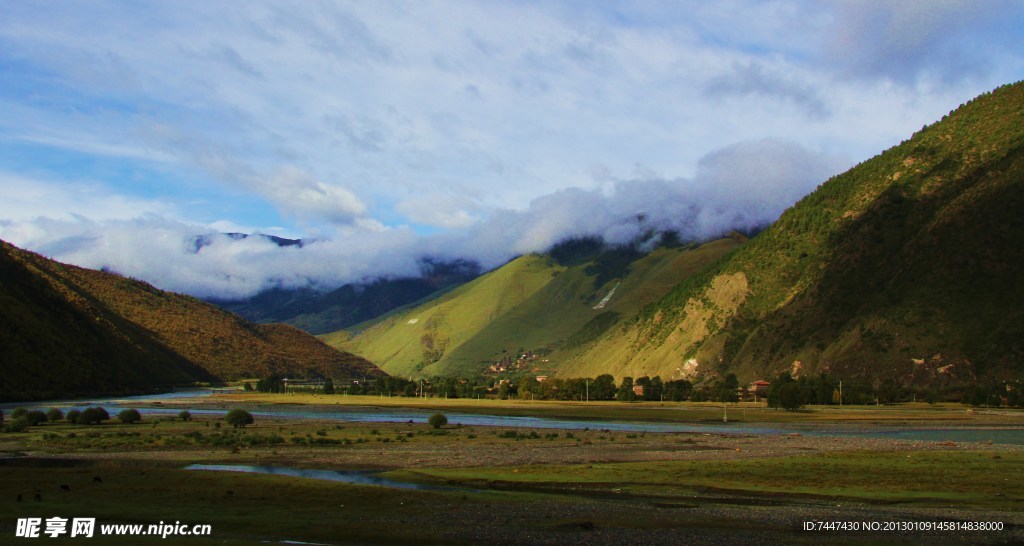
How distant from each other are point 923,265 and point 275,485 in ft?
572

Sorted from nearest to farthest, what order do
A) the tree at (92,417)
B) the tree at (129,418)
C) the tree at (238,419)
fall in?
the tree at (238,419) < the tree at (92,417) < the tree at (129,418)

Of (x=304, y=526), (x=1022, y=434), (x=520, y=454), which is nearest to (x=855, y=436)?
(x=1022, y=434)

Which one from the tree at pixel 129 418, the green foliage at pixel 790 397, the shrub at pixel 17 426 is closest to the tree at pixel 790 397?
the green foliage at pixel 790 397

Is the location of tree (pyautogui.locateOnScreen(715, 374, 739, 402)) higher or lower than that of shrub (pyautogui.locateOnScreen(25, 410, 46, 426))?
lower

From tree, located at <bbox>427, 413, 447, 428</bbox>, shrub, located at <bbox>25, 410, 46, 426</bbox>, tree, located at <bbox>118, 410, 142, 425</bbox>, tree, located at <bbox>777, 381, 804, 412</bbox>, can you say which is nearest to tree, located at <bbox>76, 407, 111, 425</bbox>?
tree, located at <bbox>118, 410, 142, 425</bbox>

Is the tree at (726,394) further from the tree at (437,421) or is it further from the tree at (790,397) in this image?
the tree at (437,421)

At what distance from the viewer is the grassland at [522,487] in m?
35.0

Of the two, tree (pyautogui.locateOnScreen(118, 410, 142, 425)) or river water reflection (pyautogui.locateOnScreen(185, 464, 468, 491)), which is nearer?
river water reflection (pyautogui.locateOnScreen(185, 464, 468, 491))

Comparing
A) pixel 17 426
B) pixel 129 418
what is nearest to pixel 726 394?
pixel 129 418

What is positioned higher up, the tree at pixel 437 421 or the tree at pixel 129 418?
the tree at pixel 129 418

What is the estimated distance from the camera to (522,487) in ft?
164

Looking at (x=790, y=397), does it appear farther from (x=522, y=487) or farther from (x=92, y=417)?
(x=522, y=487)

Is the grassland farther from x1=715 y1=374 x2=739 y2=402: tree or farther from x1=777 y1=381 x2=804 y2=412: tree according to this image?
x1=715 y1=374 x2=739 y2=402: tree

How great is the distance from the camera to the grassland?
35.0 m
